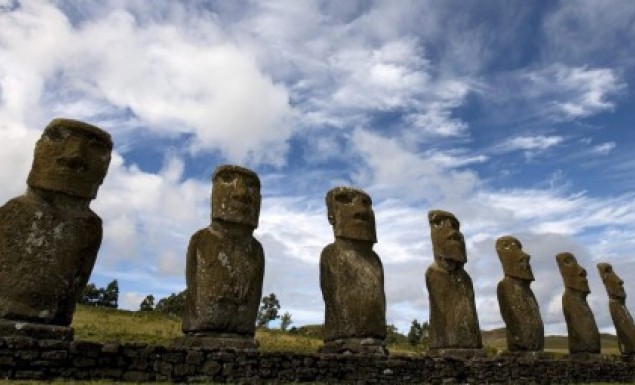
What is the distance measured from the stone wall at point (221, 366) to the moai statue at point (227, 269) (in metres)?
0.64

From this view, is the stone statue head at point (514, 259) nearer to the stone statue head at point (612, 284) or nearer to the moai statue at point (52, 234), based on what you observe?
the stone statue head at point (612, 284)

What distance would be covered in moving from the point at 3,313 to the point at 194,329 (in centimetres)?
328

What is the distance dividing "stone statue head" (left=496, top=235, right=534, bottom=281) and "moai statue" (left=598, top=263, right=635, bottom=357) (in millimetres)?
7728

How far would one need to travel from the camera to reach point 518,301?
18672 millimetres

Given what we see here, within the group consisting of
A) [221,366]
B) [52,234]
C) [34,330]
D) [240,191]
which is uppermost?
[240,191]

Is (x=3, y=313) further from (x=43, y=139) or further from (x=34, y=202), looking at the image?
(x=43, y=139)

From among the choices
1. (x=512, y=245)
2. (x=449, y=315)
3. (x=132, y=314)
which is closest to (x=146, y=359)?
(x=449, y=315)

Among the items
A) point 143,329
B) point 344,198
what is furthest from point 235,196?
point 143,329

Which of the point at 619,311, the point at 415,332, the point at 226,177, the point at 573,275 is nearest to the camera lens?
the point at 226,177

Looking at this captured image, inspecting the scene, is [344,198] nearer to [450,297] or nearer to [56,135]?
[450,297]

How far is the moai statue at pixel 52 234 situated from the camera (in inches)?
388

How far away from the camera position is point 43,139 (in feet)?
35.1

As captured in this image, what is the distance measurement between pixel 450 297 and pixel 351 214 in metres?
3.80

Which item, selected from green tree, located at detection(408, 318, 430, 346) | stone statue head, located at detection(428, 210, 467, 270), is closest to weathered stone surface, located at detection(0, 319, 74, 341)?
stone statue head, located at detection(428, 210, 467, 270)
